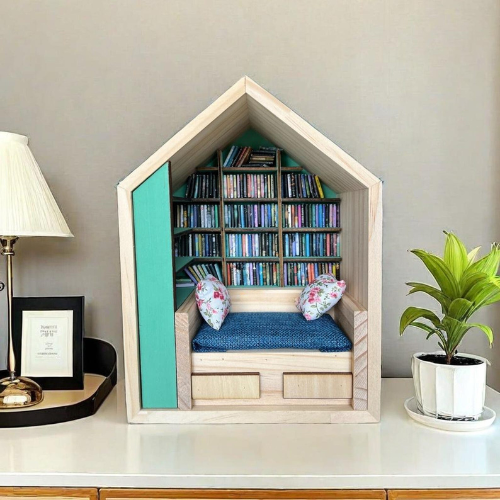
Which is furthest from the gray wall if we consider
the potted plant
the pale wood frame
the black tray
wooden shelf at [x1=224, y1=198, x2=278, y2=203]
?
the pale wood frame

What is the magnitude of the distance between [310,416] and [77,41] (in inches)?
52.1

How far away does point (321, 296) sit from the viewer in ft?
4.55

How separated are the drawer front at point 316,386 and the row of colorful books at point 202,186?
63 cm

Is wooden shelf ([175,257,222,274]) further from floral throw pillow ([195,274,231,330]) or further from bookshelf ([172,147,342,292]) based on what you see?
floral throw pillow ([195,274,231,330])

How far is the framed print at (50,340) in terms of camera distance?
4.64 ft

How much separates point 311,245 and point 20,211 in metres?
0.84

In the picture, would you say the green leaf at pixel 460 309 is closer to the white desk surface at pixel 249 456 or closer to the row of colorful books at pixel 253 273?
the white desk surface at pixel 249 456

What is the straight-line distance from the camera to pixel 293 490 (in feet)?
3.18

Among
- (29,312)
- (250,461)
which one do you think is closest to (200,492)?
(250,461)

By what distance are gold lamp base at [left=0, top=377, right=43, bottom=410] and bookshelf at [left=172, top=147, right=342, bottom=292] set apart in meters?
0.54

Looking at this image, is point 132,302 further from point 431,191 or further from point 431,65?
point 431,65

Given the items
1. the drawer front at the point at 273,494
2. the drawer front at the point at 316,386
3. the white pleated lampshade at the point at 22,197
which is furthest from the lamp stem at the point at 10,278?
the drawer front at the point at 316,386

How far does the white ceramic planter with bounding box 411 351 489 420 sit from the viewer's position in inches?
45.4

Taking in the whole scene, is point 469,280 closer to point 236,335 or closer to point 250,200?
point 236,335
